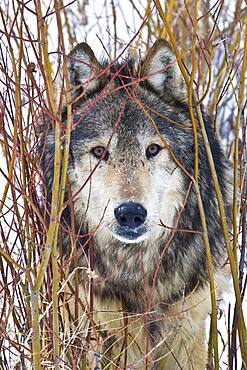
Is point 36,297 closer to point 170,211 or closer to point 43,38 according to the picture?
point 43,38

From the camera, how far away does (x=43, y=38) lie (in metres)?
1.94

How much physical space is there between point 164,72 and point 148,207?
0.85 metres

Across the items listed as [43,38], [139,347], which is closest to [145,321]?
[139,347]

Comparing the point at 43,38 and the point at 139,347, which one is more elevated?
the point at 43,38

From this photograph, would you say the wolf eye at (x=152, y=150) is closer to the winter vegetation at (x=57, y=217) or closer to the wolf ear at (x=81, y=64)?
the winter vegetation at (x=57, y=217)

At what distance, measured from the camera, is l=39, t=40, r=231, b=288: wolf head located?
3.00 meters

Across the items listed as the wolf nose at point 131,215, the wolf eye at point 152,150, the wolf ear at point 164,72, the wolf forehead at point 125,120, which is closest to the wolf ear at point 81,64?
the wolf forehead at point 125,120

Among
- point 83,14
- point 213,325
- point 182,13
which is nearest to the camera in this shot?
point 213,325

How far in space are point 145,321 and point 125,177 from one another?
2.61 ft

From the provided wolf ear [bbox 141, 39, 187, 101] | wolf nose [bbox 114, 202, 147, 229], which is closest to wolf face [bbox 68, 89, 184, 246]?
wolf nose [bbox 114, 202, 147, 229]

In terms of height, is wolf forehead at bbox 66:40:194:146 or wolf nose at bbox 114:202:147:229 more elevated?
wolf forehead at bbox 66:40:194:146

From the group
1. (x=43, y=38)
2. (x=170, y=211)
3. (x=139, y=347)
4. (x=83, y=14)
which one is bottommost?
(x=139, y=347)

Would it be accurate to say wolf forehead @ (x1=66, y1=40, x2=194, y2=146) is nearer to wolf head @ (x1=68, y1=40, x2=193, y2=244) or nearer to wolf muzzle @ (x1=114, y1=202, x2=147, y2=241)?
wolf head @ (x1=68, y1=40, x2=193, y2=244)

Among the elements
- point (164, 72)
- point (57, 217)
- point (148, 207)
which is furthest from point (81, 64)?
point (57, 217)
